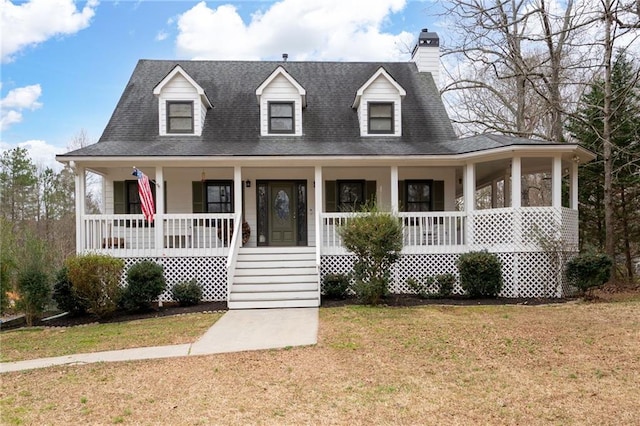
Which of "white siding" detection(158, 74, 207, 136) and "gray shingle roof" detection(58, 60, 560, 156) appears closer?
"gray shingle roof" detection(58, 60, 560, 156)

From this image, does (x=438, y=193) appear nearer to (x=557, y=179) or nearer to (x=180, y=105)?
(x=557, y=179)

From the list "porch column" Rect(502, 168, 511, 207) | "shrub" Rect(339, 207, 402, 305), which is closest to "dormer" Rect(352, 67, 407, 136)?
"porch column" Rect(502, 168, 511, 207)

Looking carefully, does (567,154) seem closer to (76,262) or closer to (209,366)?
(209,366)

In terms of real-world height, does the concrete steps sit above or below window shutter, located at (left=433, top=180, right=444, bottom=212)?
below

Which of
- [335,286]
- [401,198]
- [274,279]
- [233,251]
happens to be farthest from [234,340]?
[401,198]

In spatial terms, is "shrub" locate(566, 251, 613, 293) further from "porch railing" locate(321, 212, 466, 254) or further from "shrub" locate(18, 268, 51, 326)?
"shrub" locate(18, 268, 51, 326)

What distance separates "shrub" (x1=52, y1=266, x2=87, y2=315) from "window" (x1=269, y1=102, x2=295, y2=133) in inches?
276

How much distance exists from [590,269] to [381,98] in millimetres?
7547

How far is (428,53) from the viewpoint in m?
17.3

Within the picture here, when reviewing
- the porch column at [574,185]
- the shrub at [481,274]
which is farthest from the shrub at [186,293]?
the porch column at [574,185]

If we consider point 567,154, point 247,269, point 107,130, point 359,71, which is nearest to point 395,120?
point 359,71

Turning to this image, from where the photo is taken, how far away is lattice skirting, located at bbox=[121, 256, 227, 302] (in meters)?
12.5

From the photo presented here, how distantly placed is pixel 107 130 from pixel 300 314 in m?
9.00

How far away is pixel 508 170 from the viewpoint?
1485 centimetres
